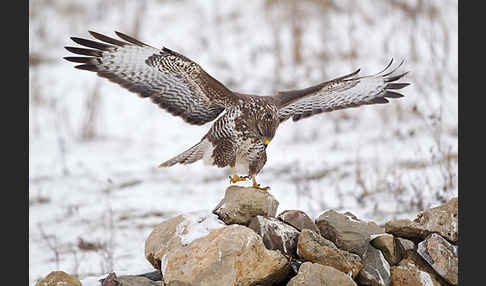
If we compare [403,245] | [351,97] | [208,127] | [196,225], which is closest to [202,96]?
[196,225]

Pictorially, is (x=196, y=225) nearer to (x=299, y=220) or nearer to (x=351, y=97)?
(x=299, y=220)

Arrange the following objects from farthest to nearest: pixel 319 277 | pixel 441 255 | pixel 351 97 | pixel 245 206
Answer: pixel 351 97, pixel 245 206, pixel 441 255, pixel 319 277

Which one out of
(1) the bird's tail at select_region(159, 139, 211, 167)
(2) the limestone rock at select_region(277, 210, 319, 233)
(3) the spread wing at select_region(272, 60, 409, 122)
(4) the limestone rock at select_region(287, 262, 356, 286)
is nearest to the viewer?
(4) the limestone rock at select_region(287, 262, 356, 286)

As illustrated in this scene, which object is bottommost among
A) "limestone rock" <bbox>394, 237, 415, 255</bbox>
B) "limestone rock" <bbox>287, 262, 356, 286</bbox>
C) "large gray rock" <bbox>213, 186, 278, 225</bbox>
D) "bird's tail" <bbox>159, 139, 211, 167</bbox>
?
"limestone rock" <bbox>287, 262, 356, 286</bbox>

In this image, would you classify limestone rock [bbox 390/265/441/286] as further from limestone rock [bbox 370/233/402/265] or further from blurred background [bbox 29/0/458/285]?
blurred background [bbox 29/0/458/285]

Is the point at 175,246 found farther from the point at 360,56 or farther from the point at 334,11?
the point at 334,11

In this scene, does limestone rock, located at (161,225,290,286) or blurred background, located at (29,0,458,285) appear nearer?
limestone rock, located at (161,225,290,286)

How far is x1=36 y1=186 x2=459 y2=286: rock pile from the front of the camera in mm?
2908

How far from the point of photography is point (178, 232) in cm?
323

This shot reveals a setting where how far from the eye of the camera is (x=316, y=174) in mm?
6645

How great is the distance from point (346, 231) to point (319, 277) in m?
0.54

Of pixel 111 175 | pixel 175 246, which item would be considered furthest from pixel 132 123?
pixel 175 246

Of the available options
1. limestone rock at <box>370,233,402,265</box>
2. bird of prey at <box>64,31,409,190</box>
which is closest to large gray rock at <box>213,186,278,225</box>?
bird of prey at <box>64,31,409,190</box>

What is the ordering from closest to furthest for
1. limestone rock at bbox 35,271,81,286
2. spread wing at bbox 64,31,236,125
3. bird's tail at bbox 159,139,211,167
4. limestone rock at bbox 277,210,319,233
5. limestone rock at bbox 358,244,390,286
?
limestone rock at bbox 35,271,81,286
limestone rock at bbox 358,244,390,286
limestone rock at bbox 277,210,319,233
spread wing at bbox 64,31,236,125
bird's tail at bbox 159,139,211,167
